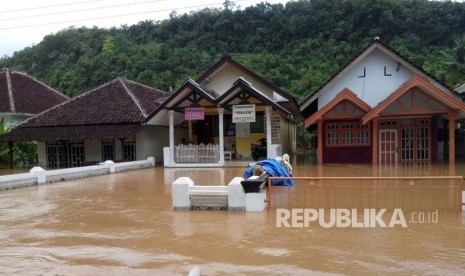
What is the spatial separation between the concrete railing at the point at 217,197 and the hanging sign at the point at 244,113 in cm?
1158

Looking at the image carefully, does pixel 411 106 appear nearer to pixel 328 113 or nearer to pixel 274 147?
pixel 328 113

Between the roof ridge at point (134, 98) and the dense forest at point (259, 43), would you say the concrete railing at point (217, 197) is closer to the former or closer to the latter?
the roof ridge at point (134, 98)

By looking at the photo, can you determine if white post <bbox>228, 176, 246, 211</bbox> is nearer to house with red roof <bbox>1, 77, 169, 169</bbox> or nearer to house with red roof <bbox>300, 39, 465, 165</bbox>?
house with red roof <bbox>300, 39, 465, 165</bbox>

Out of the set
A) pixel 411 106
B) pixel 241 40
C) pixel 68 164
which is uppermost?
pixel 241 40

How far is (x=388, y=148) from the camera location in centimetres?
1947

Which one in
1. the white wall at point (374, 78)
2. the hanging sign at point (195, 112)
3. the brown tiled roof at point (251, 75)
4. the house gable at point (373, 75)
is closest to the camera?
the house gable at point (373, 75)

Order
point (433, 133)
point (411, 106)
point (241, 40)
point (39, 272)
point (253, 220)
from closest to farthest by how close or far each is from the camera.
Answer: point (39, 272) → point (253, 220) → point (411, 106) → point (433, 133) → point (241, 40)

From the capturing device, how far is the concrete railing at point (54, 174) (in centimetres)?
1351

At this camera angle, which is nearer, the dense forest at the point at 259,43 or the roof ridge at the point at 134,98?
the roof ridge at the point at 134,98

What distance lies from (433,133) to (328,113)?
5.21m

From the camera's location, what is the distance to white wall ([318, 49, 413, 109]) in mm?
20188

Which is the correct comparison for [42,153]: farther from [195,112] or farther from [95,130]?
[195,112]

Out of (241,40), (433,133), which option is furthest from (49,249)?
(241,40)

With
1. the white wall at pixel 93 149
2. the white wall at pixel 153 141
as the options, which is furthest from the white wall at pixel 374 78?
the white wall at pixel 93 149
